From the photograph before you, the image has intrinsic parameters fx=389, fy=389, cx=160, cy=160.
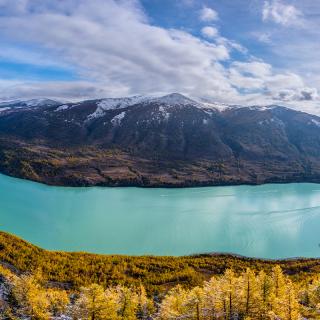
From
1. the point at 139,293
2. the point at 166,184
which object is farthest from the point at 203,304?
the point at 166,184

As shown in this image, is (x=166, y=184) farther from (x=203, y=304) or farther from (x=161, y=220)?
(x=203, y=304)

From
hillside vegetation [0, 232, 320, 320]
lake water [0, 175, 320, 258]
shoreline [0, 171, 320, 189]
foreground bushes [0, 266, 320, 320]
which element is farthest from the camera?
shoreline [0, 171, 320, 189]

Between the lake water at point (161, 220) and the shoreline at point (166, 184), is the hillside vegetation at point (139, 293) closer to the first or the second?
the lake water at point (161, 220)

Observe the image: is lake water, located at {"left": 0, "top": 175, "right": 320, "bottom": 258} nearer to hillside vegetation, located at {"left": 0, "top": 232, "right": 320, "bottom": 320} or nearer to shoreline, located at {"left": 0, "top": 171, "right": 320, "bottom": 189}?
shoreline, located at {"left": 0, "top": 171, "right": 320, "bottom": 189}

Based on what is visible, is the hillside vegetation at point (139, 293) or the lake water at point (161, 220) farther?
the lake water at point (161, 220)

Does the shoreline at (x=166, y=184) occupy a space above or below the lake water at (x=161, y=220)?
above

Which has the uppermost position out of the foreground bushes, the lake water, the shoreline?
the shoreline

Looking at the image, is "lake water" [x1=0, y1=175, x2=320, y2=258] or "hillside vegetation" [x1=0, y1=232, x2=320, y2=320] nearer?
"hillside vegetation" [x1=0, y1=232, x2=320, y2=320]

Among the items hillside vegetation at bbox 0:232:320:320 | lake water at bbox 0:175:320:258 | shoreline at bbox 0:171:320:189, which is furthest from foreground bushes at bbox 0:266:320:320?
shoreline at bbox 0:171:320:189

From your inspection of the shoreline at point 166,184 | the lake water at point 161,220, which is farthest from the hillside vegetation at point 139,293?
the shoreline at point 166,184

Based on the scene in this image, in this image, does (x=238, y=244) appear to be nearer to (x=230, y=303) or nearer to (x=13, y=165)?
(x=230, y=303)
